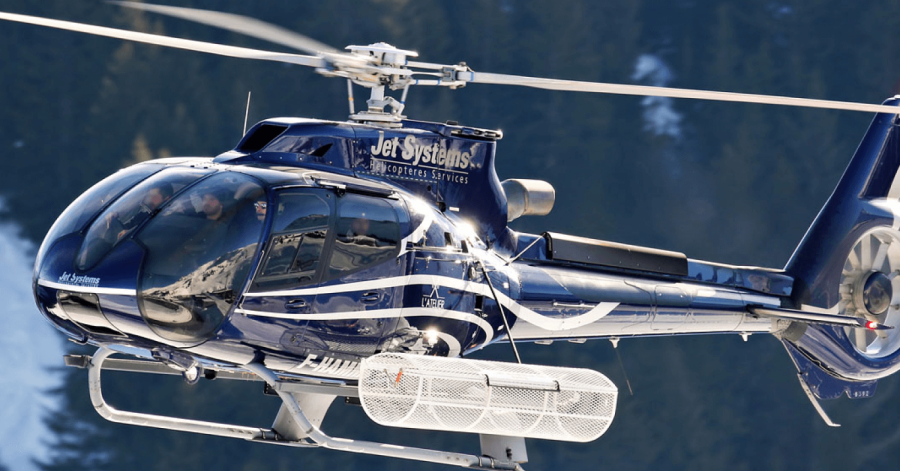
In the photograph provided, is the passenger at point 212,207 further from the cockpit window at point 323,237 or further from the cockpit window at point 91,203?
the cockpit window at point 91,203

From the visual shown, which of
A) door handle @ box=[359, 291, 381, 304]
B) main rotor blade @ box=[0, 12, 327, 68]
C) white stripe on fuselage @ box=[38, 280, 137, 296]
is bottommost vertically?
door handle @ box=[359, 291, 381, 304]

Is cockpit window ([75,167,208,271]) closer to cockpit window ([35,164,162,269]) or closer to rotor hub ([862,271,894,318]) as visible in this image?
cockpit window ([35,164,162,269])

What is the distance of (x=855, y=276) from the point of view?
12.1m

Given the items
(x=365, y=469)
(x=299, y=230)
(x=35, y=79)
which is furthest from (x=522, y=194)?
(x=35, y=79)

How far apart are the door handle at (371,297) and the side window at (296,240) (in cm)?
44

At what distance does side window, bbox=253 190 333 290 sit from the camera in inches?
310

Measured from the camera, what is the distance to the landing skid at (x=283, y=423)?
8289 millimetres

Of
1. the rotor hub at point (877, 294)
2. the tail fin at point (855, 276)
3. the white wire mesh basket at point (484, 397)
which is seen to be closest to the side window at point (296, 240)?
the white wire mesh basket at point (484, 397)

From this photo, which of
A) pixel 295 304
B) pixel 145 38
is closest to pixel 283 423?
pixel 295 304

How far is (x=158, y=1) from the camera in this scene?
2378cm

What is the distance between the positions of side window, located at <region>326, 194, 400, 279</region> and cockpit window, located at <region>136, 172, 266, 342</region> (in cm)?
64

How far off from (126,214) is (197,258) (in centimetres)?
57

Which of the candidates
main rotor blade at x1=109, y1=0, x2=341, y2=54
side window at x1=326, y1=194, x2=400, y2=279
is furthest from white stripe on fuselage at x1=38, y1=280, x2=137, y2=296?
main rotor blade at x1=109, y1=0, x2=341, y2=54

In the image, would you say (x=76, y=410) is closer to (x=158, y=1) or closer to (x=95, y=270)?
(x=158, y=1)
